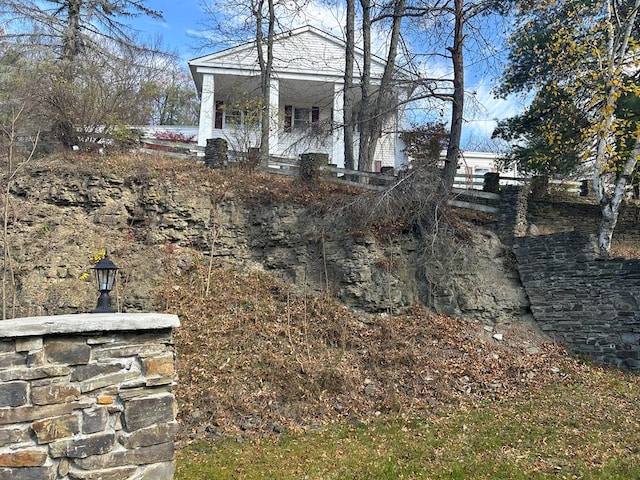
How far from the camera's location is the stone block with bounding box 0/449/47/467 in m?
2.83

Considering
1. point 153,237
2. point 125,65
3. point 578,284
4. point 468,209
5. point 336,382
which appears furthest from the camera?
point 125,65

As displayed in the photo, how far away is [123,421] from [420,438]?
423 cm

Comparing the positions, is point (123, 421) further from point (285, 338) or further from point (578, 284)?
point (578, 284)

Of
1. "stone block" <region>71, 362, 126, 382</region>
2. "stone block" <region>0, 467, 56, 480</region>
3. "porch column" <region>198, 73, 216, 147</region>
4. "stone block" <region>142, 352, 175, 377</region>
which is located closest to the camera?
"stone block" <region>0, 467, 56, 480</region>

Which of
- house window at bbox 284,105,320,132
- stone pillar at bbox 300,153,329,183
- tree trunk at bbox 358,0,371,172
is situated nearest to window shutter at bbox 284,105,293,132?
house window at bbox 284,105,320,132

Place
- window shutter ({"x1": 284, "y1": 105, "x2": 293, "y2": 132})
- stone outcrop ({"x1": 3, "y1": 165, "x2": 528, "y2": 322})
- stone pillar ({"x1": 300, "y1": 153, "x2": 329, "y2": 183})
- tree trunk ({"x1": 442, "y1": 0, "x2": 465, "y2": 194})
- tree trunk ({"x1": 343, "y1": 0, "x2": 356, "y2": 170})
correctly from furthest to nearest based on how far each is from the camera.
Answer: window shutter ({"x1": 284, "y1": 105, "x2": 293, "y2": 132}), tree trunk ({"x1": 343, "y1": 0, "x2": 356, "y2": 170}), stone pillar ({"x1": 300, "y1": 153, "x2": 329, "y2": 183}), tree trunk ({"x1": 442, "y1": 0, "x2": 465, "y2": 194}), stone outcrop ({"x1": 3, "y1": 165, "x2": 528, "y2": 322})

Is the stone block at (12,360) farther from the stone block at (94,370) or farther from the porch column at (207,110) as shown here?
the porch column at (207,110)

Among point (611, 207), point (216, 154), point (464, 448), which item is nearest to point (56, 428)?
point (464, 448)

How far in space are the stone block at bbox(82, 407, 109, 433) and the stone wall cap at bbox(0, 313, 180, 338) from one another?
1.64ft

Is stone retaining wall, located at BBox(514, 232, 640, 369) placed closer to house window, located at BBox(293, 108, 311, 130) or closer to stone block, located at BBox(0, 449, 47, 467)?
stone block, located at BBox(0, 449, 47, 467)

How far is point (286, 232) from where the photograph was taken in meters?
11.1

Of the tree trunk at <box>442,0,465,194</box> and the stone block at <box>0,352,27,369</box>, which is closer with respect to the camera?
the stone block at <box>0,352,27,369</box>

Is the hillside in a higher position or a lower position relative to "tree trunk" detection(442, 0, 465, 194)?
lower

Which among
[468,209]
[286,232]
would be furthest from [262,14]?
[468,209]
